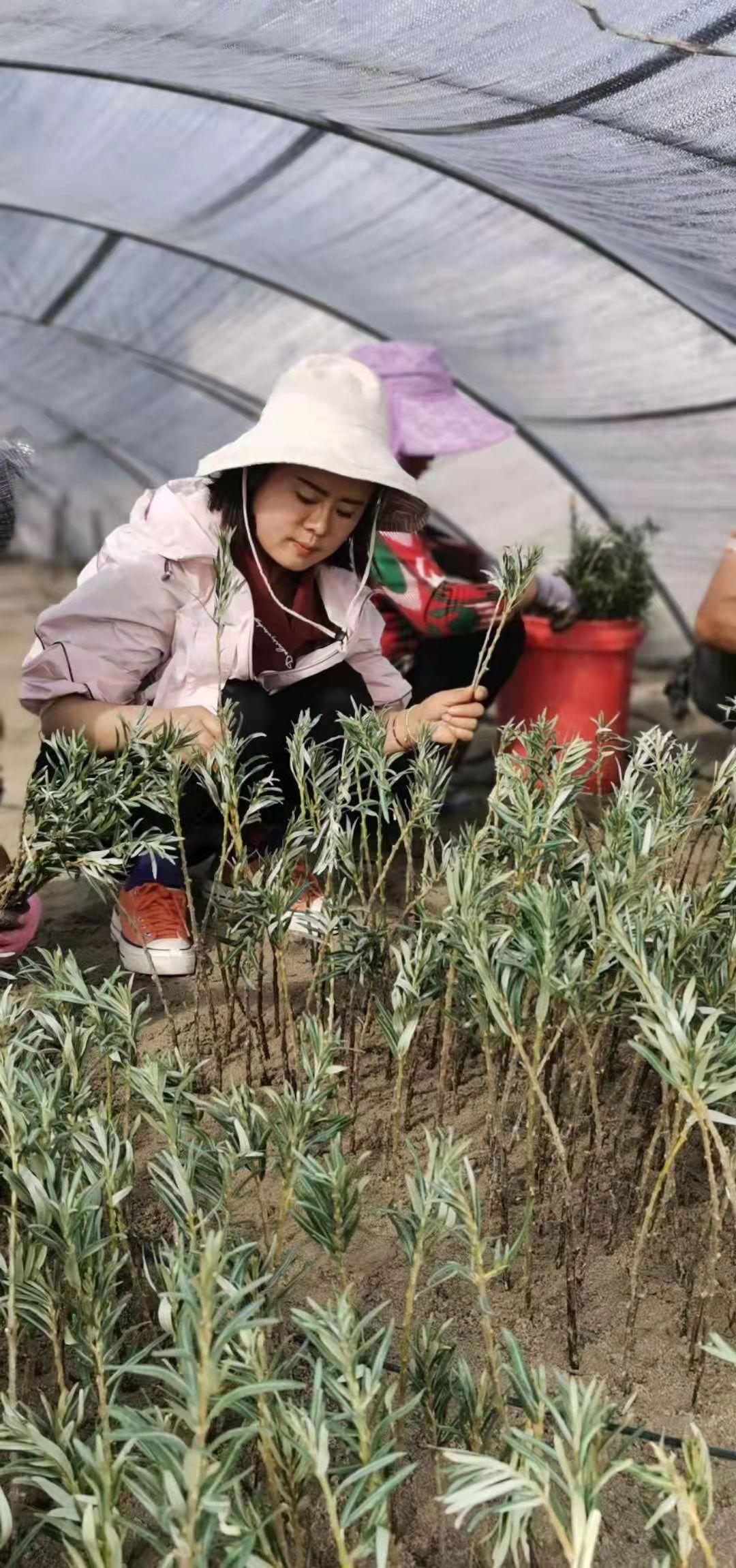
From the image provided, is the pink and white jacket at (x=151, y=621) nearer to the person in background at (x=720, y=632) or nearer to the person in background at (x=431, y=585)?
the person in background at (x=431, y=585)

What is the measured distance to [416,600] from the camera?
3.25 metres

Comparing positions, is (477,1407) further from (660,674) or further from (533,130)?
(660,674)

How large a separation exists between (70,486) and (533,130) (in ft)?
16.9

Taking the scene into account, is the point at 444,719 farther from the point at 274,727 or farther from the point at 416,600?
the point at 416,600

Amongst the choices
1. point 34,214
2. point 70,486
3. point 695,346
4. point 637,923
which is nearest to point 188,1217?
point 637,923

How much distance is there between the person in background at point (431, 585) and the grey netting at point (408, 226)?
0.52 metres

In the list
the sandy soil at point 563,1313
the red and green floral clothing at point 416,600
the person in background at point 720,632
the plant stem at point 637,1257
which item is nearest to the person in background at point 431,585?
the red and green floral clothing at point 416,600

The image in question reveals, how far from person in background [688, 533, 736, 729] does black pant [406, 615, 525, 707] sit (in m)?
0.49

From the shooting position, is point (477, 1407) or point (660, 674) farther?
point (660, 674)

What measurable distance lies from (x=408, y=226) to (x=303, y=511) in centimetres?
210

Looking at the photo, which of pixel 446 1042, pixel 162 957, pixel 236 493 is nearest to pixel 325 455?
pixel 236 493

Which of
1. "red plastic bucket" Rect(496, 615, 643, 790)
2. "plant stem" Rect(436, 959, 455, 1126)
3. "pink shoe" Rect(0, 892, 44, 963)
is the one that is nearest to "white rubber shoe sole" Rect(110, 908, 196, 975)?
"pink shoe" Rect(0, 892, 44, 963)

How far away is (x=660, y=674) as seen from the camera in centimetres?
523

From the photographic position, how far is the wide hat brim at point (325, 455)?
7.04 feet
